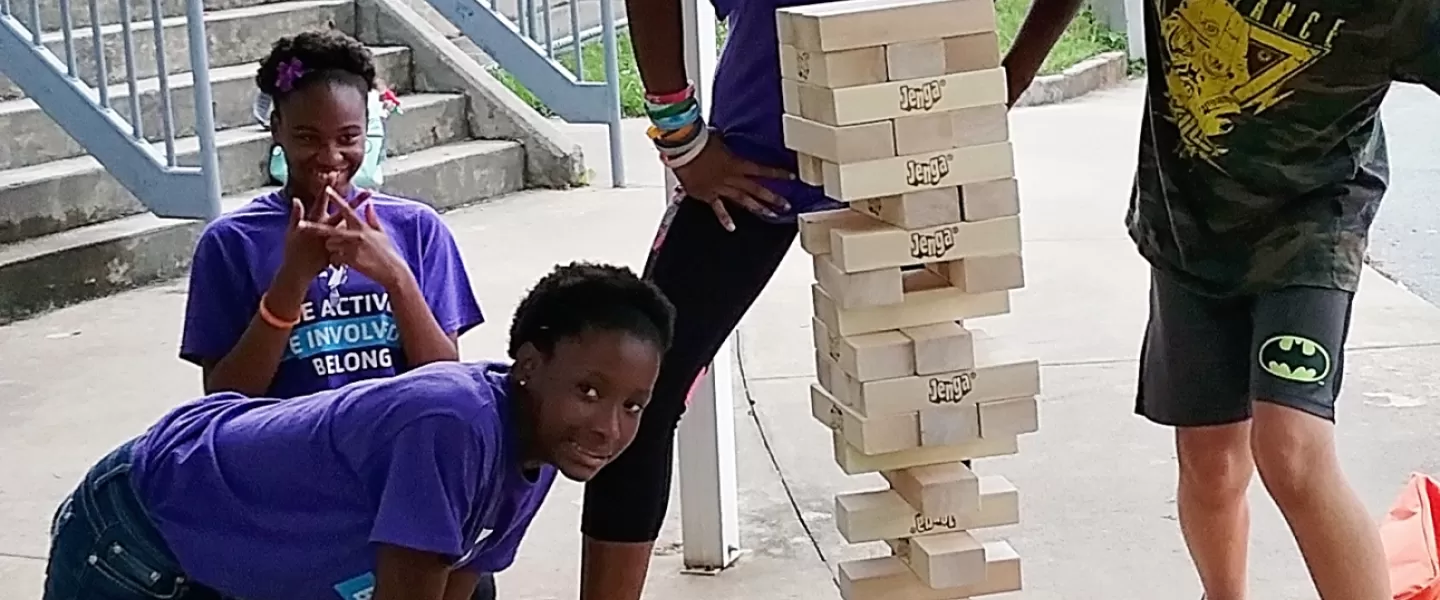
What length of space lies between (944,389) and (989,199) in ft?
0.81

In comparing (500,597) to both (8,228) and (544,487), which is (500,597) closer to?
(544,487)

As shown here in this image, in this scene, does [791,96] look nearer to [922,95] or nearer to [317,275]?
[922,95]

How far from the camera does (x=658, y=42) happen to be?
248 centimetres

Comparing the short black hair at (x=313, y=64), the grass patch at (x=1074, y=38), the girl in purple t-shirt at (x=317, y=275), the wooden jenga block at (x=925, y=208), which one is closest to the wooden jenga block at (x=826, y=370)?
the wooden jenga block at (x=925, y=208)

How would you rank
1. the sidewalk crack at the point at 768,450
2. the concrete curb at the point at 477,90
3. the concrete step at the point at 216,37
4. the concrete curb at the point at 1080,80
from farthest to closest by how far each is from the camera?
the concrete curb at the point at 1080,80, the concrete curb at the point at 477,90, the concrete step at the point at 216,37, the sidewalk crack at the point at 768,450

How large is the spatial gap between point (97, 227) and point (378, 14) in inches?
86.3

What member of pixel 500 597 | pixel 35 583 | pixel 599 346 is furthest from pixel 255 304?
pixel 35 583

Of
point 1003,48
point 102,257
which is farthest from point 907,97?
point 1003,48

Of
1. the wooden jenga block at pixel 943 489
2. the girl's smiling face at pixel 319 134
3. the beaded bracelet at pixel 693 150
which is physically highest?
the girl's smiling face at pixel 319 134

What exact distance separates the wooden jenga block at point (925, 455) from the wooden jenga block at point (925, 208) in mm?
294

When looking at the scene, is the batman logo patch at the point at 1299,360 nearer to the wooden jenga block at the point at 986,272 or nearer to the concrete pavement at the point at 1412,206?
the wooden jenga block at the point at 986,272

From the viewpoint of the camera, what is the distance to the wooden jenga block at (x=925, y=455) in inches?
89.3

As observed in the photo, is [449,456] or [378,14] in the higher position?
[378,14]

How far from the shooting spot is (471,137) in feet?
25.4
